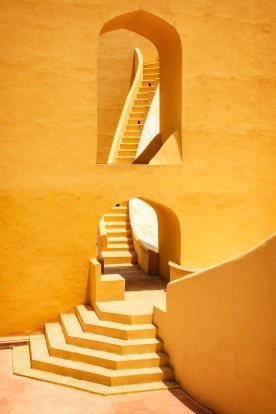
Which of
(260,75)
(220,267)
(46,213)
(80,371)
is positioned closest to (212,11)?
(260,75)

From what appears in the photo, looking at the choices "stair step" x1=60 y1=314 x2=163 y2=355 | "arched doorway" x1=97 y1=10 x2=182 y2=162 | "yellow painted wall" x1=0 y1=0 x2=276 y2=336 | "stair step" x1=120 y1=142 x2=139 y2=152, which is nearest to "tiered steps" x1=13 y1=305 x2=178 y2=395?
"stair step" x1=60 y1=314 x2=163 y2=355

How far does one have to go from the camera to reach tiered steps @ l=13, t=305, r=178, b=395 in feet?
25.8

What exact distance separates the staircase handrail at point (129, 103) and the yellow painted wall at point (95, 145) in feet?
19.4

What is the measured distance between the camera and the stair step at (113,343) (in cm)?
830

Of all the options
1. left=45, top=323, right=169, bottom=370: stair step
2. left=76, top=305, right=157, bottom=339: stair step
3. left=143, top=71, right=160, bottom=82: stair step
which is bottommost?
left=45, top=323, right=169, bottom=370: stair step

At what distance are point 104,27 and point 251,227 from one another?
5.49 meters

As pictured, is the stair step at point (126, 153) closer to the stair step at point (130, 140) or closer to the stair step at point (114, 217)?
the stair step at point (130, 140)

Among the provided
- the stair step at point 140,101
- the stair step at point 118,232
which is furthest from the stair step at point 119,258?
the stair step at point 140,101

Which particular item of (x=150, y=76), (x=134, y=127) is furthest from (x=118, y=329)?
(x=150, y=76)

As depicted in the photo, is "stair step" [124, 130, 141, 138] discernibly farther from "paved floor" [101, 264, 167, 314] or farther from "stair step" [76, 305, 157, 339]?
"stair step" [76, 305, 157, 339]

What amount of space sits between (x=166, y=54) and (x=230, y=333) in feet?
24.3

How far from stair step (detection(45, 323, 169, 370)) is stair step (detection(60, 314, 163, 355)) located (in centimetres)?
7

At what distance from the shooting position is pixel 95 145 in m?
10.1

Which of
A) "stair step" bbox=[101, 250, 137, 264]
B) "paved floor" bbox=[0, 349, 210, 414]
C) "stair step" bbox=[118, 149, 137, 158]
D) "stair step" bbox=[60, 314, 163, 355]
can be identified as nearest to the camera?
"paved floor" bbox=[0, 349, 210, 414]
